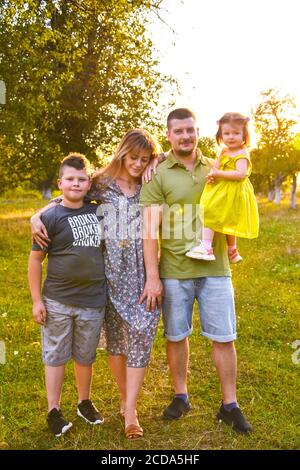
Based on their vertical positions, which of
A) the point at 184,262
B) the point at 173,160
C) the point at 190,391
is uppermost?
the point at 173,160

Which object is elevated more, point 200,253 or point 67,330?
point 200,253

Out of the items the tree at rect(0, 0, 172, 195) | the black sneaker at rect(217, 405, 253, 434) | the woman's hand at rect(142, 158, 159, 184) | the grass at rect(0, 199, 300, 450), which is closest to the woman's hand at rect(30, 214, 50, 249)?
the woman's hand at rect(142, 158, 159, 184)

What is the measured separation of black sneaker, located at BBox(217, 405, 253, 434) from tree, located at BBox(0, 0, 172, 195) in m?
7.84

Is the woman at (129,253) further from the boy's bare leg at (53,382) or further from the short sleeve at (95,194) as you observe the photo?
the boy's bare leg at (53,382)

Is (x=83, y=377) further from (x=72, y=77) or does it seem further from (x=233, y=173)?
(x=72, y=77)

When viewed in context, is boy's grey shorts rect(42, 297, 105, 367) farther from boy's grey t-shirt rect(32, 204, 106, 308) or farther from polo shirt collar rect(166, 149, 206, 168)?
polo shirt collar rect(166, 149, 206, 168)

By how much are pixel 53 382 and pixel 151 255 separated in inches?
54.3

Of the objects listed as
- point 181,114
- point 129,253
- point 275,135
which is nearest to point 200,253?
point 129,253

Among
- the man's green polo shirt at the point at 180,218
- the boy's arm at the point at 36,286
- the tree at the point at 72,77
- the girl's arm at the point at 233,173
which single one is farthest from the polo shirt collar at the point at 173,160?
the tree at the point at 72,77

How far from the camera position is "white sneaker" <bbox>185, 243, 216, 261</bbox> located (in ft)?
14.2

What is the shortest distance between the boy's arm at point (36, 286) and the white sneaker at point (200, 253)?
1.23 meters

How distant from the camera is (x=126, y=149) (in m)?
4.35
